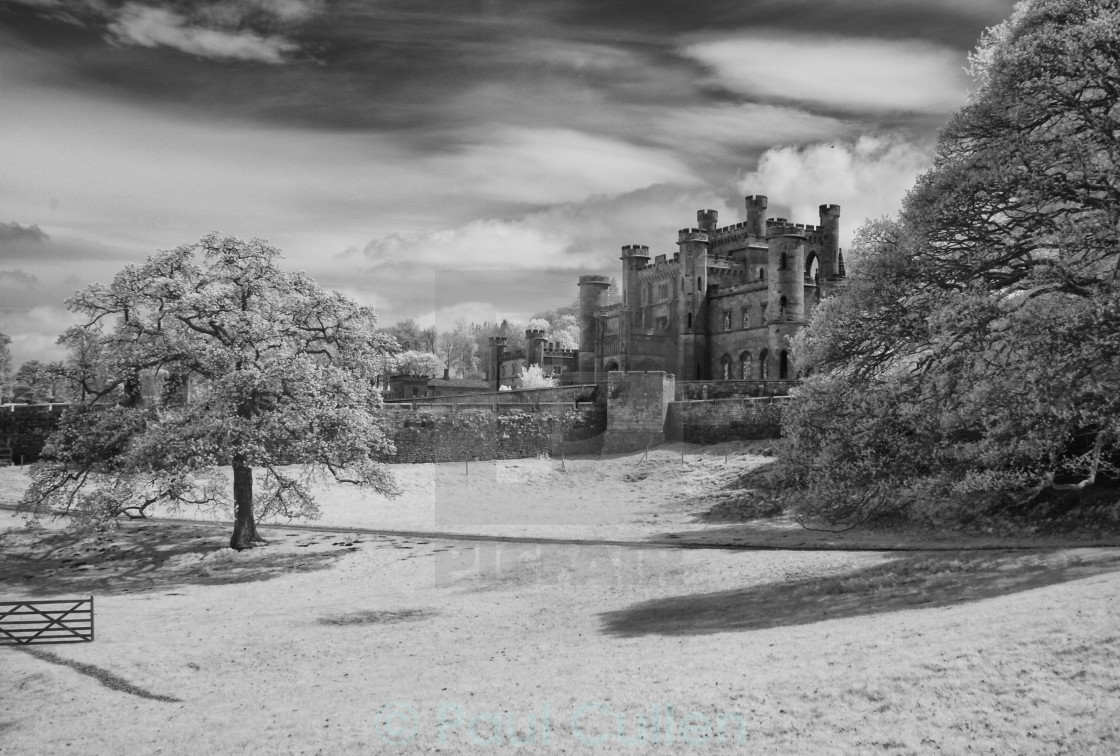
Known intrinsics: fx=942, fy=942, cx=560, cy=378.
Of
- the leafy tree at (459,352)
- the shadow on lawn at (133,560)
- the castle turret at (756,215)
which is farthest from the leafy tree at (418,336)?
the shadow on lawn at (133,560)

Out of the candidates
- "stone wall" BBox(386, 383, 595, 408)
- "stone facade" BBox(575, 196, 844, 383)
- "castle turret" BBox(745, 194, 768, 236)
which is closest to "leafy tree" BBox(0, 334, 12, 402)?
"stone wall" BBox(386, 383, 595, 408)

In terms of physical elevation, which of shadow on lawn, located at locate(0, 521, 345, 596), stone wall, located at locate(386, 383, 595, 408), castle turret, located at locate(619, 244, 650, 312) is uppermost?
castle turret, located at locate(619, 244, 650, 312)

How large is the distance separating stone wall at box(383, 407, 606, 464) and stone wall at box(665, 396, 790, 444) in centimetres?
427

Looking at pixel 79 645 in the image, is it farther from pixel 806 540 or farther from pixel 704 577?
pixel 806 540

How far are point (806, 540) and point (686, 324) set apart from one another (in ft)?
159

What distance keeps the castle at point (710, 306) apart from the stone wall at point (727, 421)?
16316mm

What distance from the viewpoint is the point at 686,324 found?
7212 cm

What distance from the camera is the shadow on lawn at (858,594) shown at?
15312 mm

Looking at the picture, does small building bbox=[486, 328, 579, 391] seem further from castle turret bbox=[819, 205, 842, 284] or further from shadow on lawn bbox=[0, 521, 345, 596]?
shadow on lawn bbox=[0, 521, 345, 596]

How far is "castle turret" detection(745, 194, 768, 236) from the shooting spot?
274 feet

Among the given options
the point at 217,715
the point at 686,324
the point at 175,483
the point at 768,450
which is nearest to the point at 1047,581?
the point at 217,715

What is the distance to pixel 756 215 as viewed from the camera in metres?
84.1

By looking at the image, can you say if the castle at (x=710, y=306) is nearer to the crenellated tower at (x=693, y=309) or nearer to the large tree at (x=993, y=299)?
the crenellated tower at (x=693, y=309)

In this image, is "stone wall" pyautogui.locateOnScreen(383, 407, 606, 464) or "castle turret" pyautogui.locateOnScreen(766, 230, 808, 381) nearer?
"stone wall" pyautogui.locateOnScreen(383, 407, 606, 464)
